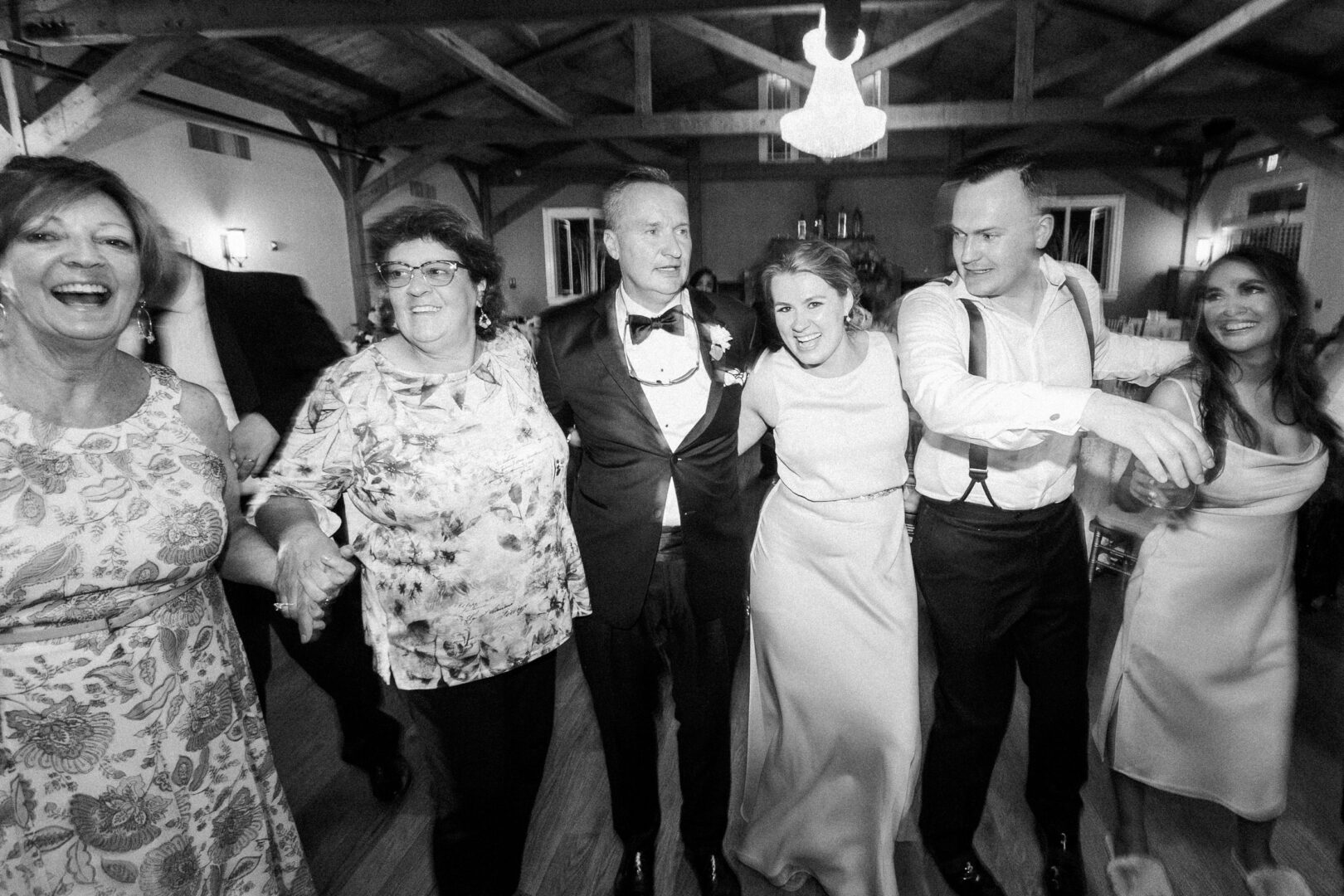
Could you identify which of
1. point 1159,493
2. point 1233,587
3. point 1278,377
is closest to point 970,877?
point 1233,587

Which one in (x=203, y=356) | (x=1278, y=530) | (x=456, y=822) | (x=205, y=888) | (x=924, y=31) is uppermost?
(x=924, y=31)

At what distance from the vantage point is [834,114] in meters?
4.66

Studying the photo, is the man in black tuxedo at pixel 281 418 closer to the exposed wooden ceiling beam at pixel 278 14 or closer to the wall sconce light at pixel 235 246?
the exposed wooden ceiling beam at pixel 278 14

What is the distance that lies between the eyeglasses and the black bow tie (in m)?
0.48

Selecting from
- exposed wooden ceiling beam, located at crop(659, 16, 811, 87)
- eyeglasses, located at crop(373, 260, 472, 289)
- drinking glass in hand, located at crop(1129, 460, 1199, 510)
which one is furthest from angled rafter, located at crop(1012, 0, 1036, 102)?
eyeglasses, located at crop(373, 260, 472, 289)

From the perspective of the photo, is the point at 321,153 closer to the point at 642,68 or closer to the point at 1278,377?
the point at 642,68

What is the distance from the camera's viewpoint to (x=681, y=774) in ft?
6.42

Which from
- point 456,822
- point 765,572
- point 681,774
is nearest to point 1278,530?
point 765,572

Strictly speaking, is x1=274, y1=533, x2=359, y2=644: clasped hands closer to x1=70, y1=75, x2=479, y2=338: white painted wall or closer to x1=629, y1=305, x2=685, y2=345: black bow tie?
x1=629, y1=305, x2=685, y2=345: black bow tie

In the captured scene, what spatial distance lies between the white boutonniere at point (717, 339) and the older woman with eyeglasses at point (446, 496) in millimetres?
461

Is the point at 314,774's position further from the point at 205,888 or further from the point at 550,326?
the point at 550,326

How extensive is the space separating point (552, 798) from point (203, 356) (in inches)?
67.4

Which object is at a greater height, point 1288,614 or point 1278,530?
point 1278,530

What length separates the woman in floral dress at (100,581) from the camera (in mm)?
1116
